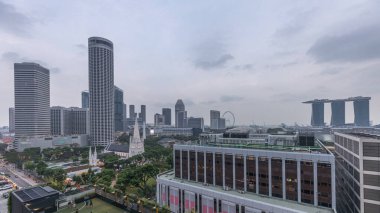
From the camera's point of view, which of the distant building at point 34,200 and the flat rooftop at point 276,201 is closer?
the flat rooftop at point 276,201

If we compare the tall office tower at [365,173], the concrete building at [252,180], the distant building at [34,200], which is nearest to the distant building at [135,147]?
the concrete building at [252,180]

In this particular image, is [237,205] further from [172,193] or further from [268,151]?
[172,193]

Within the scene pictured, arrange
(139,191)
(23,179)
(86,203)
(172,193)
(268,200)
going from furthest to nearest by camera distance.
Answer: (23,179) < (139,191) < (172,193) < (86,203) < (268,200)

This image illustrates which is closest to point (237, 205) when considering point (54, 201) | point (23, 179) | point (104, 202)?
point (104, 202)

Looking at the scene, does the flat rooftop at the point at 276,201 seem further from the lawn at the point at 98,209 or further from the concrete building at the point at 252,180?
the lawn at the point at 98,209

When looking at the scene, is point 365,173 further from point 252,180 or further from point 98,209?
point 98,209
